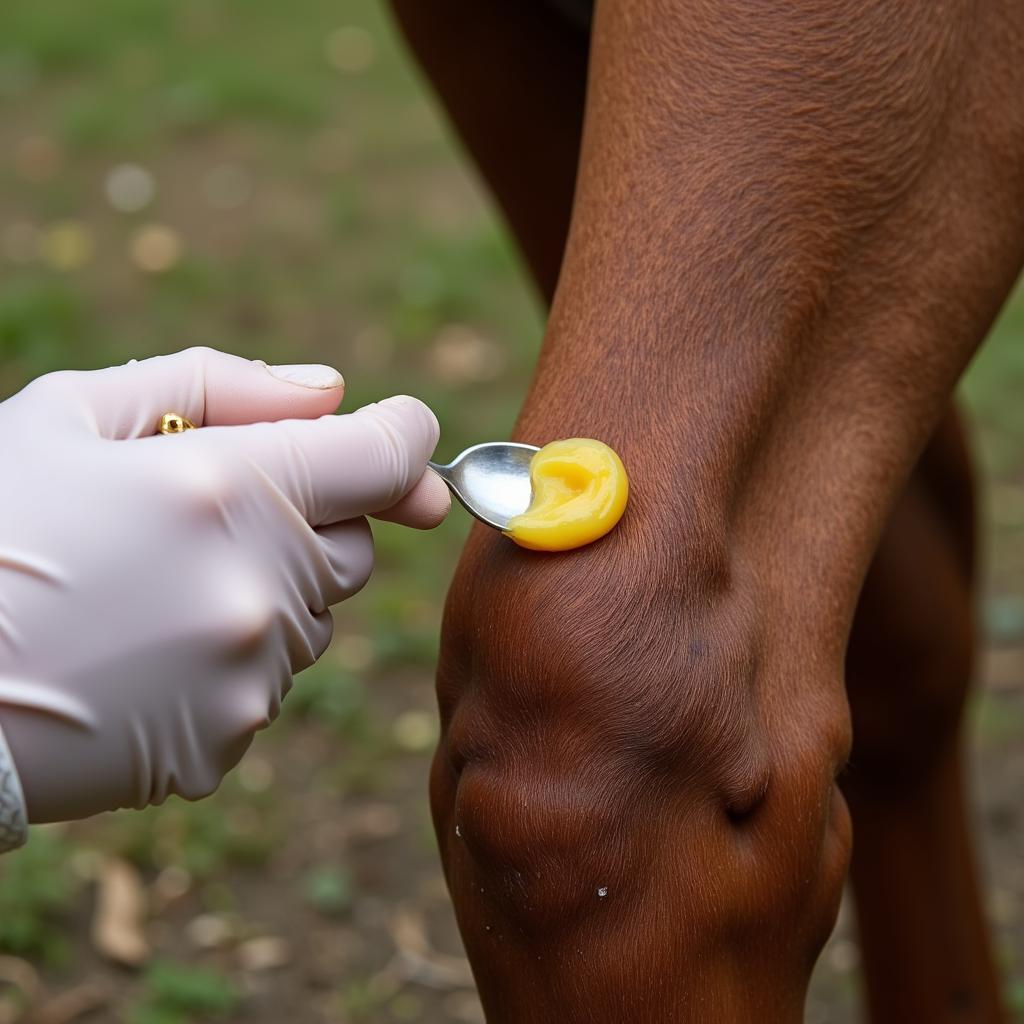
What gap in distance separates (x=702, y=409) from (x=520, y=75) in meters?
0.61

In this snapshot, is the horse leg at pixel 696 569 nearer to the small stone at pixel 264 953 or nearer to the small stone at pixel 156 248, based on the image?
the small stone at pixel 264 953

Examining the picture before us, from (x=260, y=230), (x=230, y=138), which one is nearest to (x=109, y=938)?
(x=260, y=230)

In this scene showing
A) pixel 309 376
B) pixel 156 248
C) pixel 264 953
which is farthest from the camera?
pixel 156 248

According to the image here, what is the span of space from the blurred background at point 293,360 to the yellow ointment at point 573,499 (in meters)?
1.22

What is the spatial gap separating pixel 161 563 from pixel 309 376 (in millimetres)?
182

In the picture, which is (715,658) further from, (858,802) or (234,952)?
(234,952)

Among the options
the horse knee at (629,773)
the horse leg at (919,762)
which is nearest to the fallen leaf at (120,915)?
the horse leg at (919,762)

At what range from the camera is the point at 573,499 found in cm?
78

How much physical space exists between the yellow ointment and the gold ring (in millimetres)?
199

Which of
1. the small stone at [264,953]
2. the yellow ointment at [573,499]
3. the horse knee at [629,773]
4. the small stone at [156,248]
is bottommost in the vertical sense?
the small stone at [264,953]

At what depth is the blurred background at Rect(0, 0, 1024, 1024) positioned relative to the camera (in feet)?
6.29

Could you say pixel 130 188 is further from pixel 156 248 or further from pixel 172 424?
pixel 172 424

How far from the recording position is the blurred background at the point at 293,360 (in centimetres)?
192

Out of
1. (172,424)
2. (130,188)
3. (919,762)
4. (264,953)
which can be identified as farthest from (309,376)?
(130,188)
